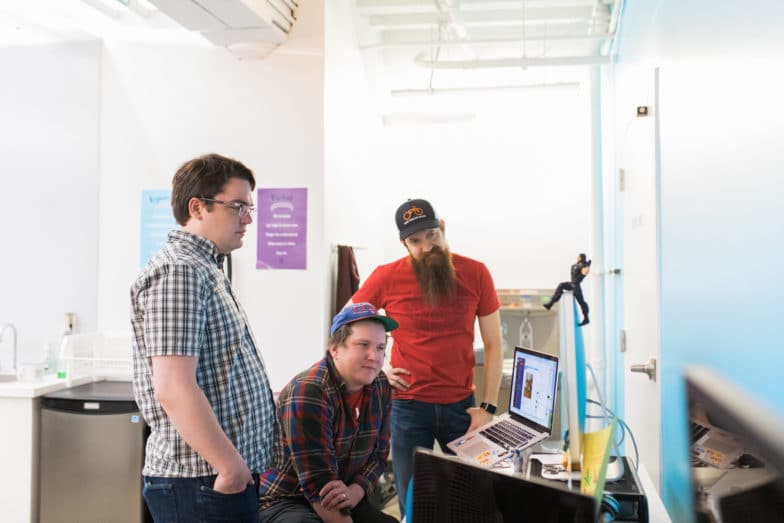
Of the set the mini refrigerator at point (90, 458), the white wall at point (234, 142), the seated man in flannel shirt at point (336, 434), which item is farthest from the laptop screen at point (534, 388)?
the mini refrigerator at point (90, 458)

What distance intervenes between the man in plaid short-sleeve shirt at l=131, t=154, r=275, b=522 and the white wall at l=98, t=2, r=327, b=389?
1959 mm

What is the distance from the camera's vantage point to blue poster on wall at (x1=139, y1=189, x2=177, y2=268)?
3865 mm

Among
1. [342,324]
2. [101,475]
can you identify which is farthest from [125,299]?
[342,324]

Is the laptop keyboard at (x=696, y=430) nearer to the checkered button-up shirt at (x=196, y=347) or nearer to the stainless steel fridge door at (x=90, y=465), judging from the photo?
the checkered button-up shirt at (x=196, y=347)

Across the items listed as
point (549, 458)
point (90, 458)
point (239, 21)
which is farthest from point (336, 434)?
point (239, 21)

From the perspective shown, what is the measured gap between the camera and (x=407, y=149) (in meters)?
5.99

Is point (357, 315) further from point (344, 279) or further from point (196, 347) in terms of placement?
point (344, 279)

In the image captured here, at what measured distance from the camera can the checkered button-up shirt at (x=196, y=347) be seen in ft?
5.15

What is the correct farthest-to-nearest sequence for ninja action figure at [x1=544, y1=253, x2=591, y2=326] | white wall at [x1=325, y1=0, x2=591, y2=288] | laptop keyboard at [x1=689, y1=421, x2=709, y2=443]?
white wall at [x1=325, y1=0, x2=591, y2=288], ninja action figure at [x1=544, y1=253, x2=591, y2=326], laptop keyboard at [x1=689, y1=421, x2=709, y2=443]

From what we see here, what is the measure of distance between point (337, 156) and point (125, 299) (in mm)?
1462

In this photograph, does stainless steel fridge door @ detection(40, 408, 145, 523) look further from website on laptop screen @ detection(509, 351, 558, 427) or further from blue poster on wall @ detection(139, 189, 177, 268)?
website on laptop screen @ detection(509, 351, 558, 427)

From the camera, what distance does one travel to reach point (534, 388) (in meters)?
2.06

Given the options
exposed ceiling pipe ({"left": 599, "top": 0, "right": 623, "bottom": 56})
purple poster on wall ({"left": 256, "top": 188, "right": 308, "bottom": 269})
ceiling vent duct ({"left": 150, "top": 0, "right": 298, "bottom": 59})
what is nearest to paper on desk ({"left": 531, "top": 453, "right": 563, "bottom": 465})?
purple poster on wall ({"left": 256, "top": 188, "right": 308, "bottom": 269})

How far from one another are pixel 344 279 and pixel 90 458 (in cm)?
155
